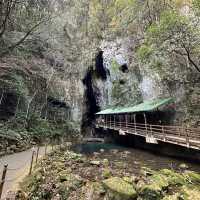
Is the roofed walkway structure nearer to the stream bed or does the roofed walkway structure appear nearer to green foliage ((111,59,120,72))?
the stream bed

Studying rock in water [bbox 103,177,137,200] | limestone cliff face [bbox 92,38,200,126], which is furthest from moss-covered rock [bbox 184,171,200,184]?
limestone cliff face [bbox 92,38,200,126]

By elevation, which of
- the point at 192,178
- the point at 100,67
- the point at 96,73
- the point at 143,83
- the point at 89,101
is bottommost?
the point at 192,178

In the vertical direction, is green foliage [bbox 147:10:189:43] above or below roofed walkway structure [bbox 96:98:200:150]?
above

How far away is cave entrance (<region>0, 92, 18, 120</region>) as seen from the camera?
2327 centimetres

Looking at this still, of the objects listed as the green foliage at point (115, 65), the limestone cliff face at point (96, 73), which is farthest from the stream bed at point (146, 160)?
the green foliage at point (115, 65)

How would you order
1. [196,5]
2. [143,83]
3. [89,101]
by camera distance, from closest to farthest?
[196,5], [143,83], [89,101]

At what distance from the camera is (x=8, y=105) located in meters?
24.2

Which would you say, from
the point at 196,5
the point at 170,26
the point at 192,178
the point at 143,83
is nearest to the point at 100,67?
the point at 143,83

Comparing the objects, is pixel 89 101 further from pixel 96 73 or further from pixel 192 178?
pixel 192 178

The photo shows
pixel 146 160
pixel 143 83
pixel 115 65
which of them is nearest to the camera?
pixel 146 160

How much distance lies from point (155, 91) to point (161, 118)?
13.6 ft

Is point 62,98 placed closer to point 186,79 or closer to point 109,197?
point 186,79

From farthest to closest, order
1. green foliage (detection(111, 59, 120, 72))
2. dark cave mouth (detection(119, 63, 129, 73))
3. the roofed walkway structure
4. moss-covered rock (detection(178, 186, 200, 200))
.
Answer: green foliage (detection(111, 59, 120, 72)), dark cave mouth (detection(119, 63, 129, 73)), the roofed walkway structure, moss-covered rock (detection(178, 186, 200, 200))

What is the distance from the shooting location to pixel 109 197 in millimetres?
7387
